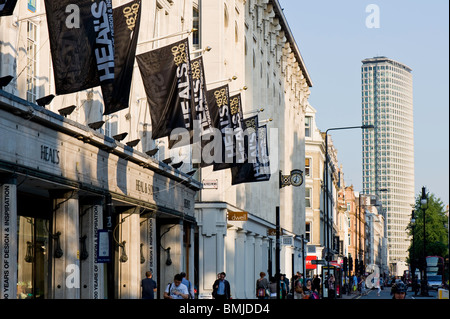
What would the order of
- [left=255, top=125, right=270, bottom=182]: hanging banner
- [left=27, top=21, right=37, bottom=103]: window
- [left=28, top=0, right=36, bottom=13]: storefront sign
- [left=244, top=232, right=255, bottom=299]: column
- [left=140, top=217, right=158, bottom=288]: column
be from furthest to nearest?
[left=244, top=232, right=255, bottom=299]: column → [left=255, top=125, right=270, bottom=182]: hanging banner → [left=140, top=217, right=158, bottom=288]: column → [left=28, top=0, right=36, bottom=13]: storefront sign → [left=27, top=21, right=37, bottom=103]: window

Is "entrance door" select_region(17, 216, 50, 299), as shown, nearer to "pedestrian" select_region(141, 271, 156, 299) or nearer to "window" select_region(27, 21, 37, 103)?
"pedestrian" select_region(141, 271, 156, 299)

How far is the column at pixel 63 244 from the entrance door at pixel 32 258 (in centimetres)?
42

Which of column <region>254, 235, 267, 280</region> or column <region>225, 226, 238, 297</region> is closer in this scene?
column <region>225, 226, 238, 297</region>

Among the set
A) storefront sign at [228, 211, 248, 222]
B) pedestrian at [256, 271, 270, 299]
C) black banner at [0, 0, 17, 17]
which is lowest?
pedestrian at [256, 271, 270, 299]

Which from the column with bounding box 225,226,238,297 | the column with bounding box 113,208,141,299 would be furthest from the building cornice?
the column with bounding box 113,208,141,299

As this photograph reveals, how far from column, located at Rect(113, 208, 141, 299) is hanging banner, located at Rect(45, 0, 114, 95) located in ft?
34.5

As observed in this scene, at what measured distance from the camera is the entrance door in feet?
78.2

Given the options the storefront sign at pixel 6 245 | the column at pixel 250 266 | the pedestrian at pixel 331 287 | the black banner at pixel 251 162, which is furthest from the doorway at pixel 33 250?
the pedestrian at pixel 331 287

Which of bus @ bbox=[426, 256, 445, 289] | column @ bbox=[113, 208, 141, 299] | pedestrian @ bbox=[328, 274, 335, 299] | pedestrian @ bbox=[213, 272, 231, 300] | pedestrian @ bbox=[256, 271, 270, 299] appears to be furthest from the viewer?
bus @ bbox=[426, 256, 445, 289]

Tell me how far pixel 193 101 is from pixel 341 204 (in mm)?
123805

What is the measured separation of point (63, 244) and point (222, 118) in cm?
1140

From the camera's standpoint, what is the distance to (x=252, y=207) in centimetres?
5544

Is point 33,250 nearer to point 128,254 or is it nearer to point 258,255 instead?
point 128,254
